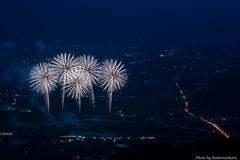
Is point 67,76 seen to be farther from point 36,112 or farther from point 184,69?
point 184,69

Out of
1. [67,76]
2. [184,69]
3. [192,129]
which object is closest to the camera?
[67,76]

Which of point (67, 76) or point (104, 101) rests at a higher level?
point (67, 76)

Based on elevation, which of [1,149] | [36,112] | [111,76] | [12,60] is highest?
[12,60]

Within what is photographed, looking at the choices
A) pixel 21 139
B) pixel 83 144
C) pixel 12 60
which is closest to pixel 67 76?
pixel 83 144

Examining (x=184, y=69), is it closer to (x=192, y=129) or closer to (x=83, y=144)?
(x=192, y=129)

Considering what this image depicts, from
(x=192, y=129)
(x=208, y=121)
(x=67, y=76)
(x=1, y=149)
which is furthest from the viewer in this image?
(x=208, y=121)

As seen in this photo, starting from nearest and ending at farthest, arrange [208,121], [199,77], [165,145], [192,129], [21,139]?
[165,145]
[21,139]
[192,129]
[208,121]
[199,77]

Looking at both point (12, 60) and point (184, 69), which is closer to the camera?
point (184, 69)

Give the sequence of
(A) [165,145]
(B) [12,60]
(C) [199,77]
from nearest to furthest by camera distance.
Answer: (A) [165,145] < (C) [199,77] < (B) [12,60]

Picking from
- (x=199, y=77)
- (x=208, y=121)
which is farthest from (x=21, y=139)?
(x=199, y=77)
